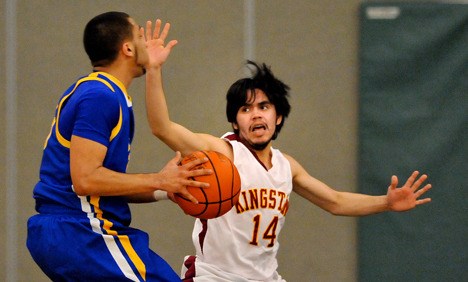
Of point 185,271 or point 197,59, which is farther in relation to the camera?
point 197,59

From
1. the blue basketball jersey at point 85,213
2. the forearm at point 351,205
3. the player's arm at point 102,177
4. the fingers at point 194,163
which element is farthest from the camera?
the forearm at point 351,205

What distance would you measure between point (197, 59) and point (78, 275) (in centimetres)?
325

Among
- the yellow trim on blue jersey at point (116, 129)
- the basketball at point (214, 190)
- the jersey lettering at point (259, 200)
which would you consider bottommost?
the jersey lettering at point (259, 200)

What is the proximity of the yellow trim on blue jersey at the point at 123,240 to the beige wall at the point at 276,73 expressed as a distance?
287 centimetres

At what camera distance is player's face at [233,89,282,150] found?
4855 mm

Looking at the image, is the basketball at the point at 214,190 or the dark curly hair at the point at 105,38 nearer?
the dark curly hair at the point at 105,38

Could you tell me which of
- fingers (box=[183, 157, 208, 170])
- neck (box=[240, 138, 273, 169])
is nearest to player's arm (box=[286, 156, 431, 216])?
neck (box=[240, 138, 273, 169])

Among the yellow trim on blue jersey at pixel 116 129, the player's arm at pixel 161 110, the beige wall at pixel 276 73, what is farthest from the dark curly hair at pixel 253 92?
the beige wall at pixel 276 73

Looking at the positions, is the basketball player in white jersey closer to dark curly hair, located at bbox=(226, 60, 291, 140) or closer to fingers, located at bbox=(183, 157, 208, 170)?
dark curly hair, located at bbox=(226, 60, 291, 140)

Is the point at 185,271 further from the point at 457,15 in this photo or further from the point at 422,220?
the point at 457,15

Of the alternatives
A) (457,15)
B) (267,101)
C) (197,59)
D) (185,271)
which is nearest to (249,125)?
(267,101)

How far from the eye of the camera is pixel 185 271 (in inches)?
193

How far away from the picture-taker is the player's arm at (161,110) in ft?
13.4

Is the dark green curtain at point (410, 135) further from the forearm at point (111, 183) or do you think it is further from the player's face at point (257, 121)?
the forearm at point (111, 183)
